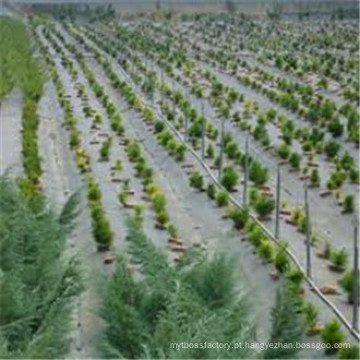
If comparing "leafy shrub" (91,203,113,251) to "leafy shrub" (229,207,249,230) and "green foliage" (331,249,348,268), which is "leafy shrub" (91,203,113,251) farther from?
"green foliage" (331,249,348,268)

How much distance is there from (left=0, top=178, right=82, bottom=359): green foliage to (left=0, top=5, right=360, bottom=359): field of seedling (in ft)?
0.05

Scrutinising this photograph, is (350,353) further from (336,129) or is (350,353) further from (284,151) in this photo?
(336,129)

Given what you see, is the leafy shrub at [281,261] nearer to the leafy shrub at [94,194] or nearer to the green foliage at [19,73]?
the leafy shrub at [94,194]

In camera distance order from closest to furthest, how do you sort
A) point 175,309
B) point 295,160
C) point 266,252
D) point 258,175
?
point 175,309
point 266,252
point 258,175
point 295,160

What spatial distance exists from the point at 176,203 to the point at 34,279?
416cm

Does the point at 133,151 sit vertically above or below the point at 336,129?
above

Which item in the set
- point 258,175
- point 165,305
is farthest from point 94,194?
point 165,305

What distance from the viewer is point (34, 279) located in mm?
5480

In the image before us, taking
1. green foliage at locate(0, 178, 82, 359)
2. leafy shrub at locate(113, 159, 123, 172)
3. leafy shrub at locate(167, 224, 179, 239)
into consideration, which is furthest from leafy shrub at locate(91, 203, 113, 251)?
leafy shrub at locate(113, 159, 123, 172)

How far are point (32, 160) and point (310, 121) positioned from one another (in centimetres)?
526

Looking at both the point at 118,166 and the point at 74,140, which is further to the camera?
the point at 74,140

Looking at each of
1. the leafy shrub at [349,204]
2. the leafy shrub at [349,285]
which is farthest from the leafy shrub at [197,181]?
the leafy shrub at [349,285]

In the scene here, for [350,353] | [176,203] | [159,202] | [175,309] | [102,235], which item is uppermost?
[175,309]

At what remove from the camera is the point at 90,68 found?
2152 cm
